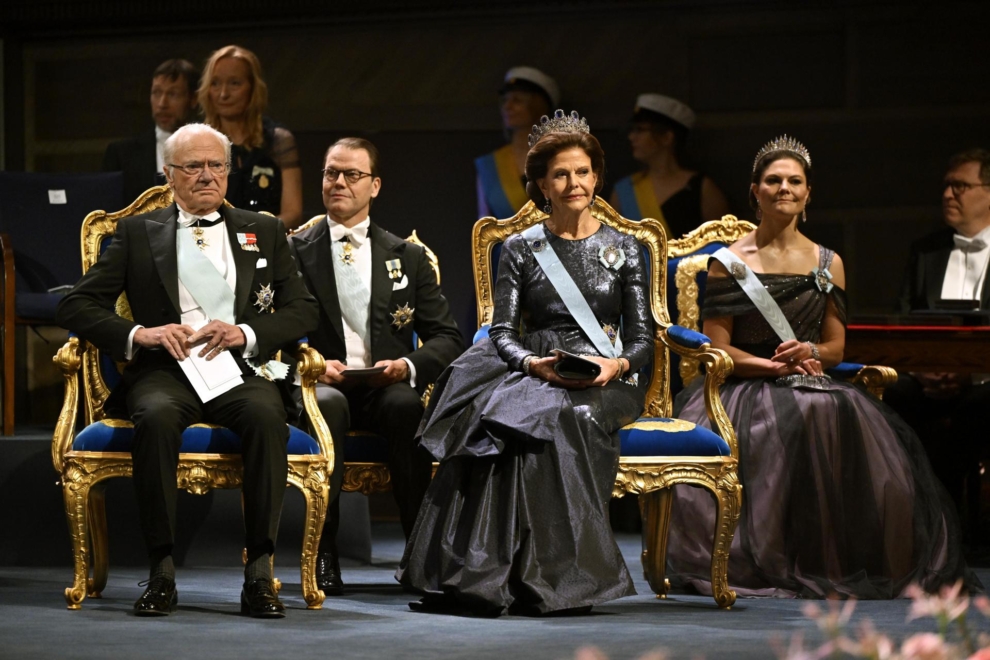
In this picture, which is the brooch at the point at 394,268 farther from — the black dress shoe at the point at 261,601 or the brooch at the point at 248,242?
the black dress shoe at the point at 261,601

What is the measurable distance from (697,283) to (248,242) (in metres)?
1.46

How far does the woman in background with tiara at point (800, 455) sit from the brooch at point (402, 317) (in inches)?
35.8

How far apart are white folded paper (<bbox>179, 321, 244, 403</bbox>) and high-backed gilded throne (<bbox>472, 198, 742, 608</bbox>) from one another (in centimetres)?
81

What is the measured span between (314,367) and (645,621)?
1127 mm

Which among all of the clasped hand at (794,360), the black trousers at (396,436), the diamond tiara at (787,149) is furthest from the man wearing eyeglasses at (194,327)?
the diamond tiara at (787,149)

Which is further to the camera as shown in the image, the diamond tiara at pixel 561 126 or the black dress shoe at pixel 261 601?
the diamond tiara at pixel 561 126

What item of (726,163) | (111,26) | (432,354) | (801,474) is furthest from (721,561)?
(111,26)

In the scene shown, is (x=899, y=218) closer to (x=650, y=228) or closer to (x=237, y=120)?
(x=650, y=228)

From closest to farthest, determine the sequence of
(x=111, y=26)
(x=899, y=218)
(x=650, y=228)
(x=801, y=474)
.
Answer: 1. (x=801, y=474)
2. (x=650, y=228)
3. (x=899, y=218)
4. (x=111, y=26)

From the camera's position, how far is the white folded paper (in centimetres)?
358

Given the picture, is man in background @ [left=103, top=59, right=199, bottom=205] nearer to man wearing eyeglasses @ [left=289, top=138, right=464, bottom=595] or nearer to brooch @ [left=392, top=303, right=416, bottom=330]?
man wearing eyeglasses @ [left=289, top=138, right=464, bottom=595]

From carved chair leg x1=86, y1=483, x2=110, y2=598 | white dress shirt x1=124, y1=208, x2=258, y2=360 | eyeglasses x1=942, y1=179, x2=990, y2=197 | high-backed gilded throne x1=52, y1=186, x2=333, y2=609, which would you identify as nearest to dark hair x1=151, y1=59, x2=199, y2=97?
white dress shirt x1=124, y1=208, x2=258, y2=360

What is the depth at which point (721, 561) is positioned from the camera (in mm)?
3719

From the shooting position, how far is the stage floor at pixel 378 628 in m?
2.83
